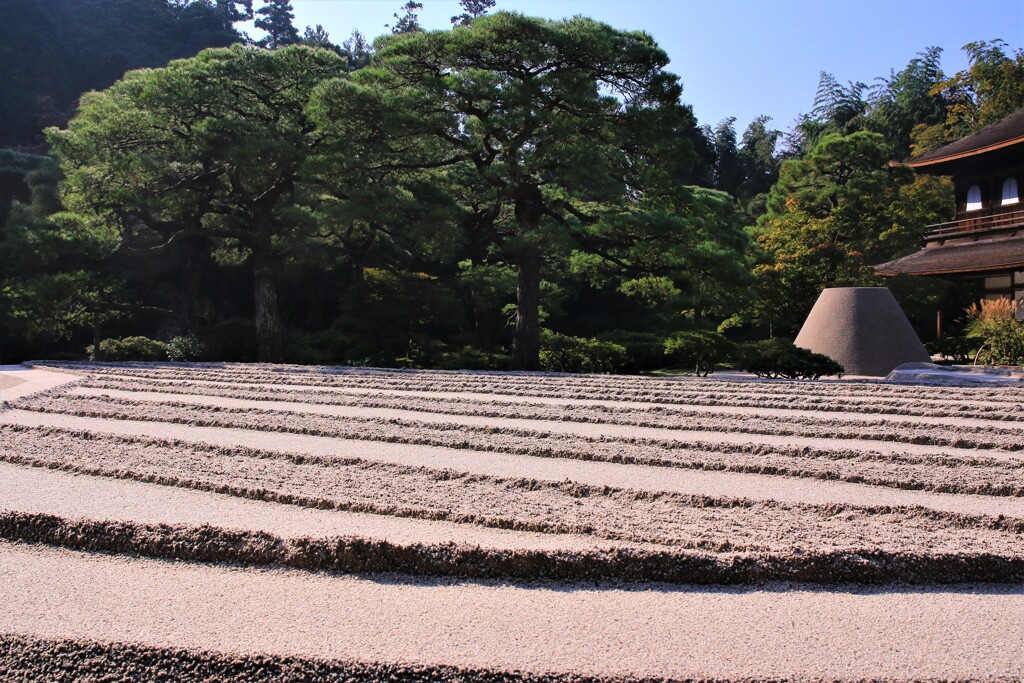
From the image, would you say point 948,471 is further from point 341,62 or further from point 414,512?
point 341,62

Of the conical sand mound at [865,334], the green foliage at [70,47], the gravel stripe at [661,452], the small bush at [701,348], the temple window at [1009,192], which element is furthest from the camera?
the green foliage at [70,47]

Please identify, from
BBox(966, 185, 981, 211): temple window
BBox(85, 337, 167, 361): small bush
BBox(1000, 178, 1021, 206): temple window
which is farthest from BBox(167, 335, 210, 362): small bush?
BBox(1000, 178, 1021, 206): temple window

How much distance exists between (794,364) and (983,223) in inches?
343

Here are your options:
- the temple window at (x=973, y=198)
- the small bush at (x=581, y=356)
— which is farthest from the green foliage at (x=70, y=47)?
the temple window at (x=973, y=198)

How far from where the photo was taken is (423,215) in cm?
1480

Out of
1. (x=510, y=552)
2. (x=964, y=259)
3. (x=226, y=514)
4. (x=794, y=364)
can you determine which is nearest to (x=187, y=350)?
(x=794, y=364)

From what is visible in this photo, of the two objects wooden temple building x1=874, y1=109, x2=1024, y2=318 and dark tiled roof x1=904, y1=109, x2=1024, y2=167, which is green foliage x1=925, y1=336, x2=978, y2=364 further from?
dark tiled roof x1=904, y1=109, x2=1024, y2=167

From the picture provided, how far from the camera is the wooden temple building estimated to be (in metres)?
16.8

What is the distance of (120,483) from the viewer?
455 cm

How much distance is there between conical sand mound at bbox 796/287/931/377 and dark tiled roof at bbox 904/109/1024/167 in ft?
18.9

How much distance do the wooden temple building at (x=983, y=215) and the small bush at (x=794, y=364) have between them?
633 cm

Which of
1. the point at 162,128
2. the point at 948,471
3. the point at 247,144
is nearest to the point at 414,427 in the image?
the point at 948,471

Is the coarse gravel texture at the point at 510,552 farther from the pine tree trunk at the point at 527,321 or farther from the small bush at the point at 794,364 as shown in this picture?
the pine tree trunk at the point at 527,321

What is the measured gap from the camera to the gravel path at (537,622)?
2.31m
